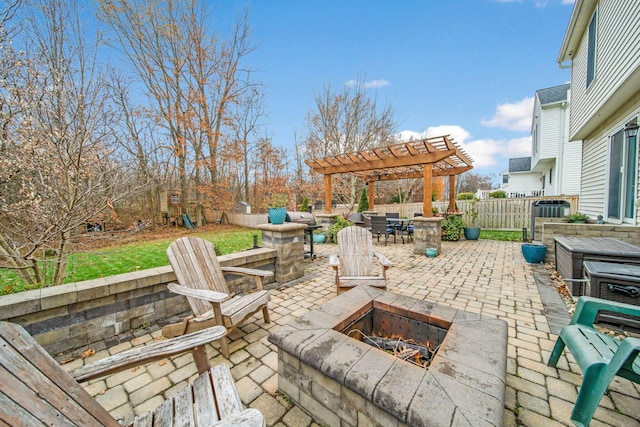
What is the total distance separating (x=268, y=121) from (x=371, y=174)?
21.2 feet

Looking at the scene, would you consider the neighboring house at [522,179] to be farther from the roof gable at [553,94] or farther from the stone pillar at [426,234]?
the stone pillar at [426,234]

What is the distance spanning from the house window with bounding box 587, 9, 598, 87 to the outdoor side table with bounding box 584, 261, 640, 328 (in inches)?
182

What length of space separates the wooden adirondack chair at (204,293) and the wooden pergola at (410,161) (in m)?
4.51

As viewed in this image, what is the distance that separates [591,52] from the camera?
16.3ft

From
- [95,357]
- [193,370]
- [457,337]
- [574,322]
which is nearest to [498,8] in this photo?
[574,322]

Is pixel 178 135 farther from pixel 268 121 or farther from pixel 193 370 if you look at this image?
pixel 193 370

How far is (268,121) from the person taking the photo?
12594mm

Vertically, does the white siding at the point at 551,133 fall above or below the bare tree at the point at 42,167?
above

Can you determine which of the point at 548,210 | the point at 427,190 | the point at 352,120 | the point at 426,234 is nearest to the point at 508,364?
the point at 426,234

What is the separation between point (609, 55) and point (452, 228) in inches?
186

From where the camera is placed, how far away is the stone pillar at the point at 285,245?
12.1 feet

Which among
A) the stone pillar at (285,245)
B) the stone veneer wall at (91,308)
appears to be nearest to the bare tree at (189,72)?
the stone pillar at (285,245)

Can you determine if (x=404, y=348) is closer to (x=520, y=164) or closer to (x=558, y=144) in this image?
(x=558, y=144)

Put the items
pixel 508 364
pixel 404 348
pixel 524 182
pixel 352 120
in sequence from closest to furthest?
pixel 404 348, pixel 508 364, pixel 352 120, pixel 524 182
